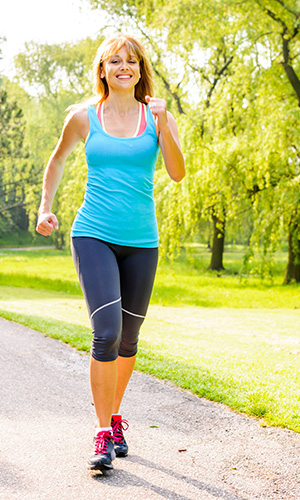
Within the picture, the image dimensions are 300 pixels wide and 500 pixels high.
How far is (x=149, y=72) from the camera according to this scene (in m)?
3.04

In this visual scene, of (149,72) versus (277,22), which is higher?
(277,22)

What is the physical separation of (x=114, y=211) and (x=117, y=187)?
0.12 m

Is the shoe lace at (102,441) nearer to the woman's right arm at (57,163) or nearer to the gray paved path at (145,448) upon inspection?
the gray paved path at (145,448)

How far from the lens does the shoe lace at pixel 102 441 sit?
270cm

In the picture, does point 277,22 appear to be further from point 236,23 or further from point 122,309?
point 122,309

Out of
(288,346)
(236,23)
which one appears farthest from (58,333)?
(236,23)

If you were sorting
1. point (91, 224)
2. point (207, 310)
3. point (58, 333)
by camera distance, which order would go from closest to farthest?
point (91, 224) → point (58, 333) → point (207, 310)

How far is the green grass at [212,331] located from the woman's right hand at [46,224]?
5.87 ft

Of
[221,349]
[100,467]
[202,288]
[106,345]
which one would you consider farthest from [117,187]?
[202,288]

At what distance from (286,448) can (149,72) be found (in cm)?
210

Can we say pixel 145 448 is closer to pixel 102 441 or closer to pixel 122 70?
pixel 102 441

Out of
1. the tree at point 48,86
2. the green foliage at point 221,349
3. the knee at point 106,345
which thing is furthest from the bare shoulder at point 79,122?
the tree at point 48,86

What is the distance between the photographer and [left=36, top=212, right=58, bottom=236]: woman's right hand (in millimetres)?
2801

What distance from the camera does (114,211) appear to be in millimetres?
2793
